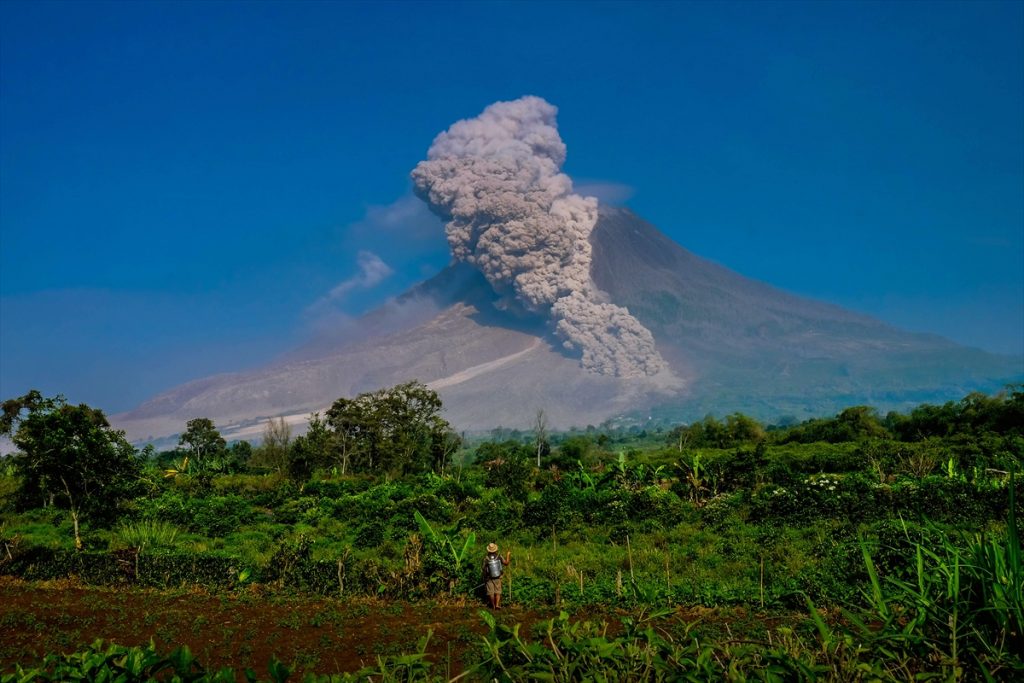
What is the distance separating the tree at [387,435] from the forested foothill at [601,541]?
6.25 meters

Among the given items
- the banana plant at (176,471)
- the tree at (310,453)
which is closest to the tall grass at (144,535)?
the banana plant at (176,471)

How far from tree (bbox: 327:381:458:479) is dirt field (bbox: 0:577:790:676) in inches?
705

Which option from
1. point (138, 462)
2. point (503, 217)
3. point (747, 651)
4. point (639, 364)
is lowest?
point (747, 651)

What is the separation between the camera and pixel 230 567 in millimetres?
12289

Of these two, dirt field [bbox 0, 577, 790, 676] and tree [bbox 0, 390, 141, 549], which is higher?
tree [bbox 0, 390, 141, 549]

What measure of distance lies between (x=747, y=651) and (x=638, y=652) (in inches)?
16.5

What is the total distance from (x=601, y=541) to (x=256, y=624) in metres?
6.90

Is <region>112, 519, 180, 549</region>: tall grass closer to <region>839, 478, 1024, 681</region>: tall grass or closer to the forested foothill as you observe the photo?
the forested foothill

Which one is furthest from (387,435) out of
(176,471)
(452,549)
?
(452,549)

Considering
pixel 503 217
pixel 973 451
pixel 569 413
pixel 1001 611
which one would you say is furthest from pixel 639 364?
pixel 1001 611

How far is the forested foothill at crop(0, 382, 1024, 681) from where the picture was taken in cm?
290

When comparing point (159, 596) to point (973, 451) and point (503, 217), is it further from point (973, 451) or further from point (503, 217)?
A: point (503, 217)

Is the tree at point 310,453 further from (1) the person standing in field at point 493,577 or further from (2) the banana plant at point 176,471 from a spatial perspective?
(1) the person standing in field at point 493,577

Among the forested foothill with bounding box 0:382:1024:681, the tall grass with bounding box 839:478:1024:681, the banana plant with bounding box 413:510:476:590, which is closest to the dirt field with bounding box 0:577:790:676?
the forested foothill with bounding box 0:382:1024:681
